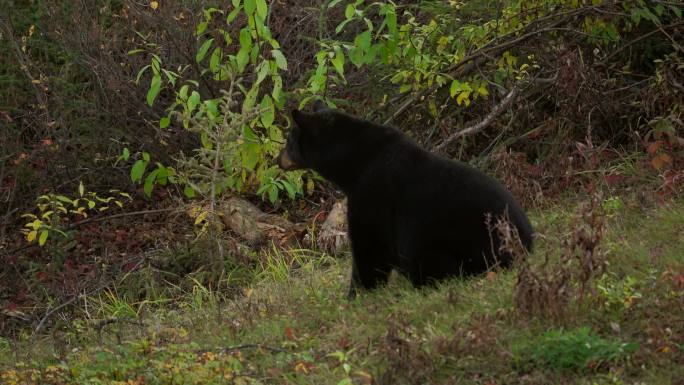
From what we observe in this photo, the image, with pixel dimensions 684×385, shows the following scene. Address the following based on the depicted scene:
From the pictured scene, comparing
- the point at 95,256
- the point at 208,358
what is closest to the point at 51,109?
the point at 95,256

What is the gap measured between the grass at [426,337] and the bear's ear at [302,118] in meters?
1.15

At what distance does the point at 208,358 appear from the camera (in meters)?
5.35

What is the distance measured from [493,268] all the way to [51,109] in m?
7.00

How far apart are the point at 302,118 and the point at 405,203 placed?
107cm

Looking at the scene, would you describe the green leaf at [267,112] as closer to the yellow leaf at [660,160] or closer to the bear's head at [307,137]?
the bear's head at [307,137]

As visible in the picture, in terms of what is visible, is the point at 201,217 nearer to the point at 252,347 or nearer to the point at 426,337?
the point at 252,347

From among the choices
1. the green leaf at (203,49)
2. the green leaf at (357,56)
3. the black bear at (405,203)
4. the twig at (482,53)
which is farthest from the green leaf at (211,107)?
the twig at (482,53)

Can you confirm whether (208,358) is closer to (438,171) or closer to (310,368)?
(310,368)

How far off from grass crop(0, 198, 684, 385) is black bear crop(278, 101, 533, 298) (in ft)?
0.54

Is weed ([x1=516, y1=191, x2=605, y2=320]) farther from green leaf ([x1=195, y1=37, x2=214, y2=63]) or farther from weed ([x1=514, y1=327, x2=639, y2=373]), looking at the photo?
green leaf ([x1=195, y1=37, x2=214, y2=63])

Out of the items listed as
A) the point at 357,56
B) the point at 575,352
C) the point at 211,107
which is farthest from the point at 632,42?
the point at 575,352

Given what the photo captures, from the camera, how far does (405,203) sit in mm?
6363

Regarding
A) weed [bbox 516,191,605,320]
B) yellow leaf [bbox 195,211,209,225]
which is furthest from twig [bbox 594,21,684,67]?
weed [bbox 516,191,605,320]

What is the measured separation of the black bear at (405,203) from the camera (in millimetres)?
6137
